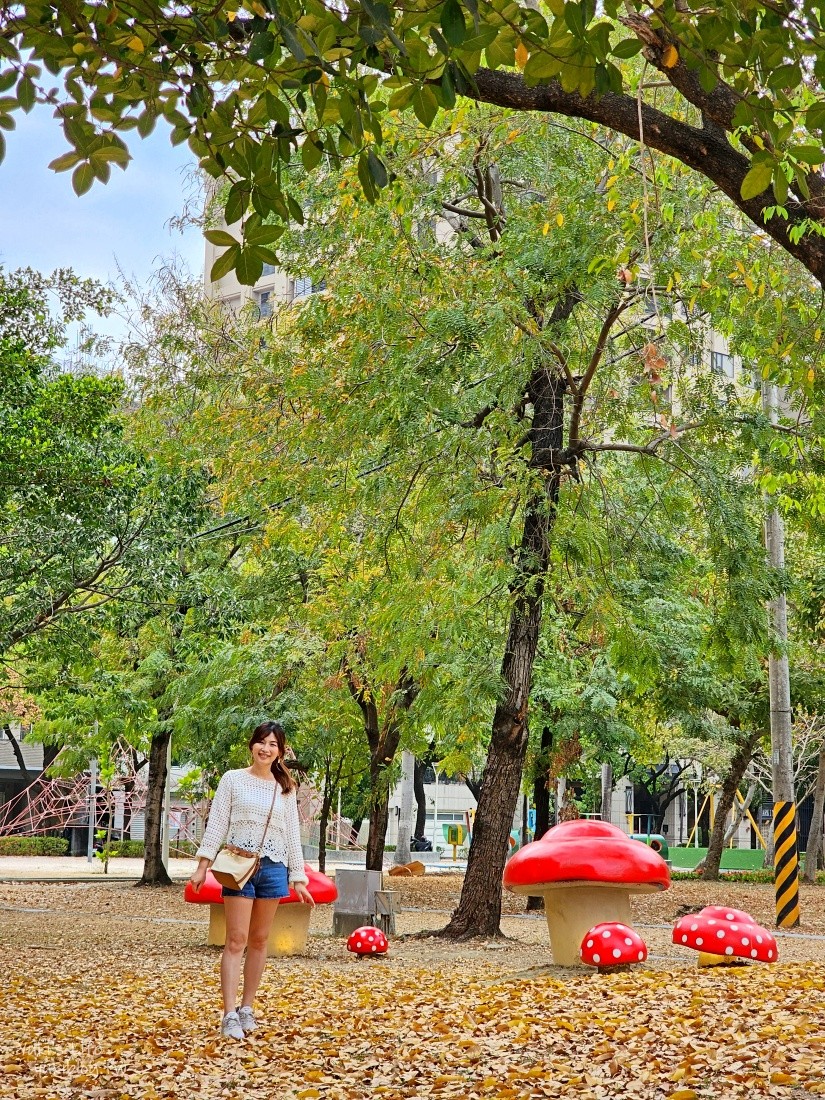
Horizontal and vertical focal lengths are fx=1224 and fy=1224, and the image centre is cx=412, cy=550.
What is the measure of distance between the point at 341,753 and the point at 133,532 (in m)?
11.3

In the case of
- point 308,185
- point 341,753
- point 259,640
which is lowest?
point 341,753

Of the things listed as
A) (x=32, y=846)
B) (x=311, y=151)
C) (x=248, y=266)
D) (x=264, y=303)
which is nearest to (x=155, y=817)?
(x=264, y=303)

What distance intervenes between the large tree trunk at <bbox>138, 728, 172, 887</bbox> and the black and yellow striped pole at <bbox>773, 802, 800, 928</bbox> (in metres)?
12.3

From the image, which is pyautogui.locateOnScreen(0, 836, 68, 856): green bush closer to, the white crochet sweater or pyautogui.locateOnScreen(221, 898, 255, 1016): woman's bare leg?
the white crochet sweater

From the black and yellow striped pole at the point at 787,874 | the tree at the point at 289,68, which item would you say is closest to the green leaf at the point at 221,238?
the tree at the point at 289,68

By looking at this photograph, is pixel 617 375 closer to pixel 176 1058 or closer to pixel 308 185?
pixel 308 185

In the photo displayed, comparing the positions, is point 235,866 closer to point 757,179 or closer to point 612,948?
point 612,948

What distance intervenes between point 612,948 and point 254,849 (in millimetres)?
3787

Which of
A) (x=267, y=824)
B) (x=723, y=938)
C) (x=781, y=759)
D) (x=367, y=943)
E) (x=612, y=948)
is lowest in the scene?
(x=367, y=943)

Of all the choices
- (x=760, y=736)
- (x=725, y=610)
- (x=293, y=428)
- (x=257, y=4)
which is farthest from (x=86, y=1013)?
(x=760, y=736)

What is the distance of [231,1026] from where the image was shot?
6414mm

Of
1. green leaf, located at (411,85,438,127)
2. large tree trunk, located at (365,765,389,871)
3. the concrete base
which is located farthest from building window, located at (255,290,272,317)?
green leaf, located at (411,85,438,127)

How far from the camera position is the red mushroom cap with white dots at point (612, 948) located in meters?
9.27

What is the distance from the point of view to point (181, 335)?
49.9ft
